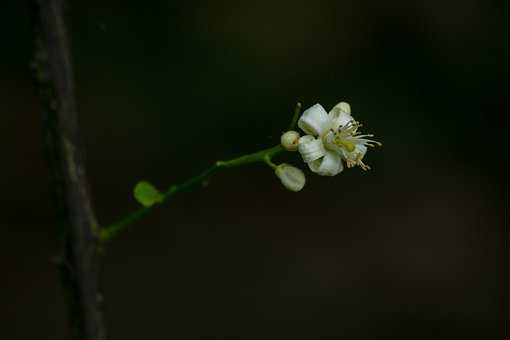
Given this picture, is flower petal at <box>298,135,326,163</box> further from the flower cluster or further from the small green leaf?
the small green leaf

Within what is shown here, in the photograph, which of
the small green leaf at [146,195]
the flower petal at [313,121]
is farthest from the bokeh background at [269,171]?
the flower petal at [313,121]

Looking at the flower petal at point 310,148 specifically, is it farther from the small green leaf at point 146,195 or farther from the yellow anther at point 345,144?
the small green leaf at point 146,195

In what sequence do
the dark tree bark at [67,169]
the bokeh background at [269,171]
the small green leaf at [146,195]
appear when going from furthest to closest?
1. the bokeh background at [269,171]
2. the small green leaf at [146,195]
3. the dark tree bark at [67,169]

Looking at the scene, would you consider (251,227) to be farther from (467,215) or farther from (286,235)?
(467,215)

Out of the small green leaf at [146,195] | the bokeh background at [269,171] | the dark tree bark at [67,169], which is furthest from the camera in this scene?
the bokeh background at [269,171]

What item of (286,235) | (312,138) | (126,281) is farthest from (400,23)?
(312,138)

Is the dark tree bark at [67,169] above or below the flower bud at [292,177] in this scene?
above

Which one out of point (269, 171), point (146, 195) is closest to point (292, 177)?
point (146, 195)

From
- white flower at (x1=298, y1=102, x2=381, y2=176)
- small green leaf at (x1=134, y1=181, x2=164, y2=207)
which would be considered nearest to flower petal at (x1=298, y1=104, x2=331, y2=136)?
white flower at (x1=298, y1=102, x2=381, y2=176)
